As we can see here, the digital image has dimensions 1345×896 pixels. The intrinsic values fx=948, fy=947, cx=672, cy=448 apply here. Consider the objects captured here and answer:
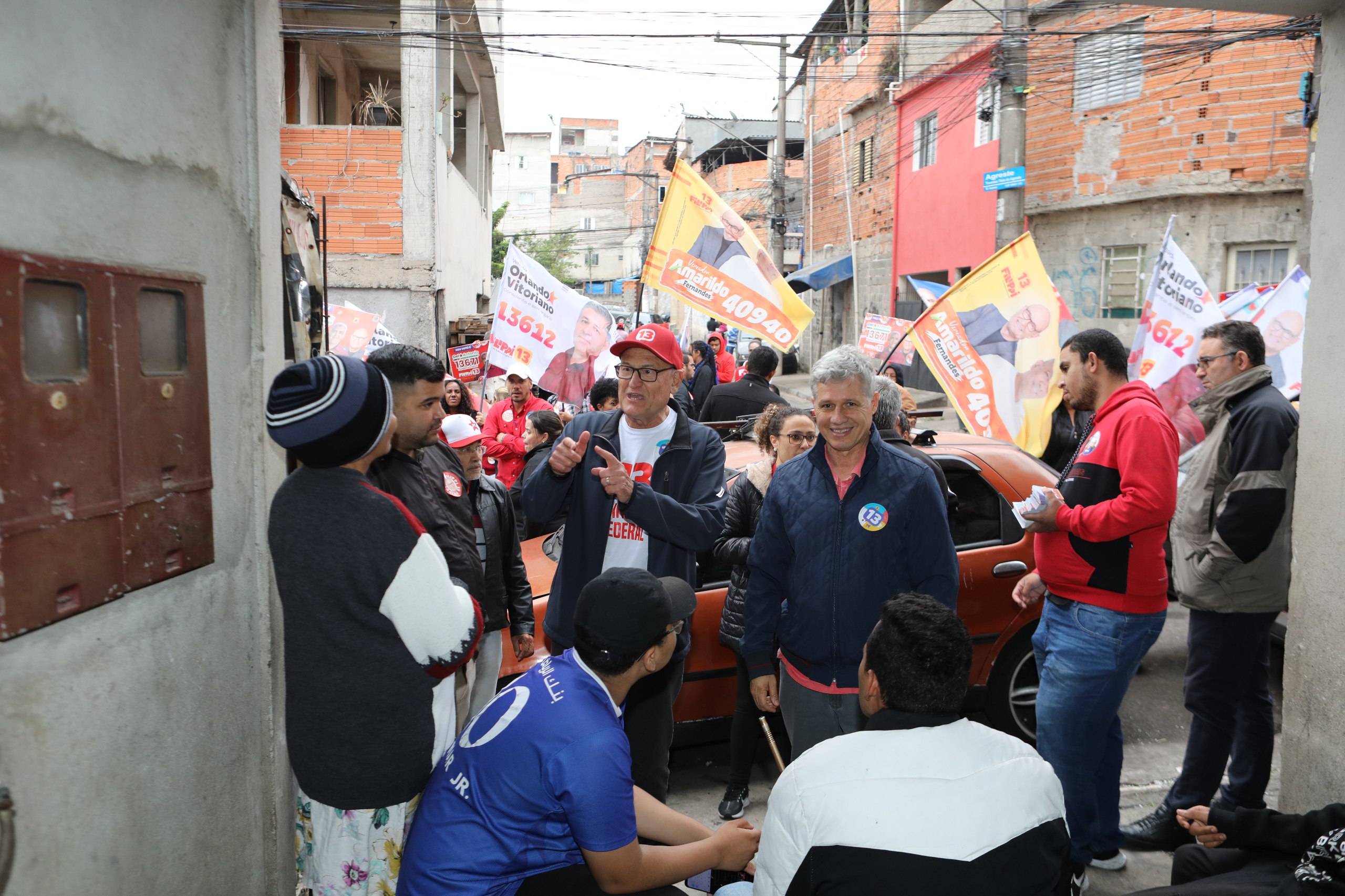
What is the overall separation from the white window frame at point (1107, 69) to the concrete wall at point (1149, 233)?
165 centimetres

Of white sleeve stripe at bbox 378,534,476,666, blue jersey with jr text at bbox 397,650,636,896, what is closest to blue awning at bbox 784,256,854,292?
white sleeve stripe at bbox 378,534,476,666

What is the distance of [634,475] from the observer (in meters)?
3.61

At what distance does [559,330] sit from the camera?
8.27 meters

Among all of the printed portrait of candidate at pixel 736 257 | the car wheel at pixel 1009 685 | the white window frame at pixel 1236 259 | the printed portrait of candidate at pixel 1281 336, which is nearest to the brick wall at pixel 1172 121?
the white window frame at pixel 1236 259

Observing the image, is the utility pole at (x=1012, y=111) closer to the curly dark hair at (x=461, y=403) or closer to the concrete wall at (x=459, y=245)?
the curly dark hair at (x=461, y=403)

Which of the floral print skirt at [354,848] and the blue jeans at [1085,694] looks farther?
the blue jeans at [1085,694]

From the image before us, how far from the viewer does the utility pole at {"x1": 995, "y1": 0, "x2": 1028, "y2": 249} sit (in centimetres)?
1073

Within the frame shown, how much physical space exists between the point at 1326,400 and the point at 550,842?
272cm

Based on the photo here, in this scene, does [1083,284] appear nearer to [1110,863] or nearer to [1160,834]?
[1160,834]

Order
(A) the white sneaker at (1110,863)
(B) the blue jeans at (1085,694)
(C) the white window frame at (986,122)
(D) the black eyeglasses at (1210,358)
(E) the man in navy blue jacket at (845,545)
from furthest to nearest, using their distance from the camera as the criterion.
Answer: (C) the white window frame at (986,122) → (D) the black eyeglasses at (1210,358) → (A) the white sneaker at (1110,863) → (B) the blue jeans at (1085,694) → (E) the man in navy blue jacket at (845,545)

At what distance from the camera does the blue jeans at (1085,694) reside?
340cm

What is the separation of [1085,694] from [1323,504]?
3.31 feet

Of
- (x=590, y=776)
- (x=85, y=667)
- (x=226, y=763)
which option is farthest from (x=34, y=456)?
(x=590, y=776)

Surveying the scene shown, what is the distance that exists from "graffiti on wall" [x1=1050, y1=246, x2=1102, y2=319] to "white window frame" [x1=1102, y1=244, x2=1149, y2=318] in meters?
0.11
